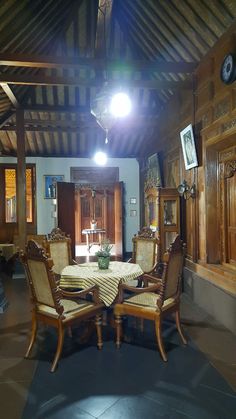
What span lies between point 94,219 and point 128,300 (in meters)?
7.95

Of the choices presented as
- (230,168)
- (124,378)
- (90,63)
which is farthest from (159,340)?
(90,63)

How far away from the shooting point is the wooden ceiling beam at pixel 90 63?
414 cm

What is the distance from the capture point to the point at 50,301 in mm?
2754

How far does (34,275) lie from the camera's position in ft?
9.32

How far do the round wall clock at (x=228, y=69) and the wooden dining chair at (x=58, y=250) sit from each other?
115 inches

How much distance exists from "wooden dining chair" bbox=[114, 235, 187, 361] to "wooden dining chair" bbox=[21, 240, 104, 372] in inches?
10.1

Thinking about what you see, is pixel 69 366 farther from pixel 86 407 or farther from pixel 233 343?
pixel 233 343

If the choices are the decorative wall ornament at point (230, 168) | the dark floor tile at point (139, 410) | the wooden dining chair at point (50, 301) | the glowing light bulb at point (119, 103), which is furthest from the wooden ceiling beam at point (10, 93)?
the dark floor tile at point (139, 410)

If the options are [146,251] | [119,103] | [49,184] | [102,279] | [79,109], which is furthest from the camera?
[49,184]

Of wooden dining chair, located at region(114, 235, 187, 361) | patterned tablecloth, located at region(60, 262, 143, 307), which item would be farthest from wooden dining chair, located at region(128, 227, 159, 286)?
wooden dining chair, located at region(114, 235, 187, 361)

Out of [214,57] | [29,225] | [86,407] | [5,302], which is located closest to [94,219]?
[29,225]

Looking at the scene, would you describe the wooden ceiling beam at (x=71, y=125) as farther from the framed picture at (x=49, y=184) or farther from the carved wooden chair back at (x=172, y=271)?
the carved wooden chair back at (x=172, y=271)

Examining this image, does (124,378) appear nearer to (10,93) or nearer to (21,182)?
(21,182)

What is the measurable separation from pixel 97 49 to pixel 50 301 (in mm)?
3306
